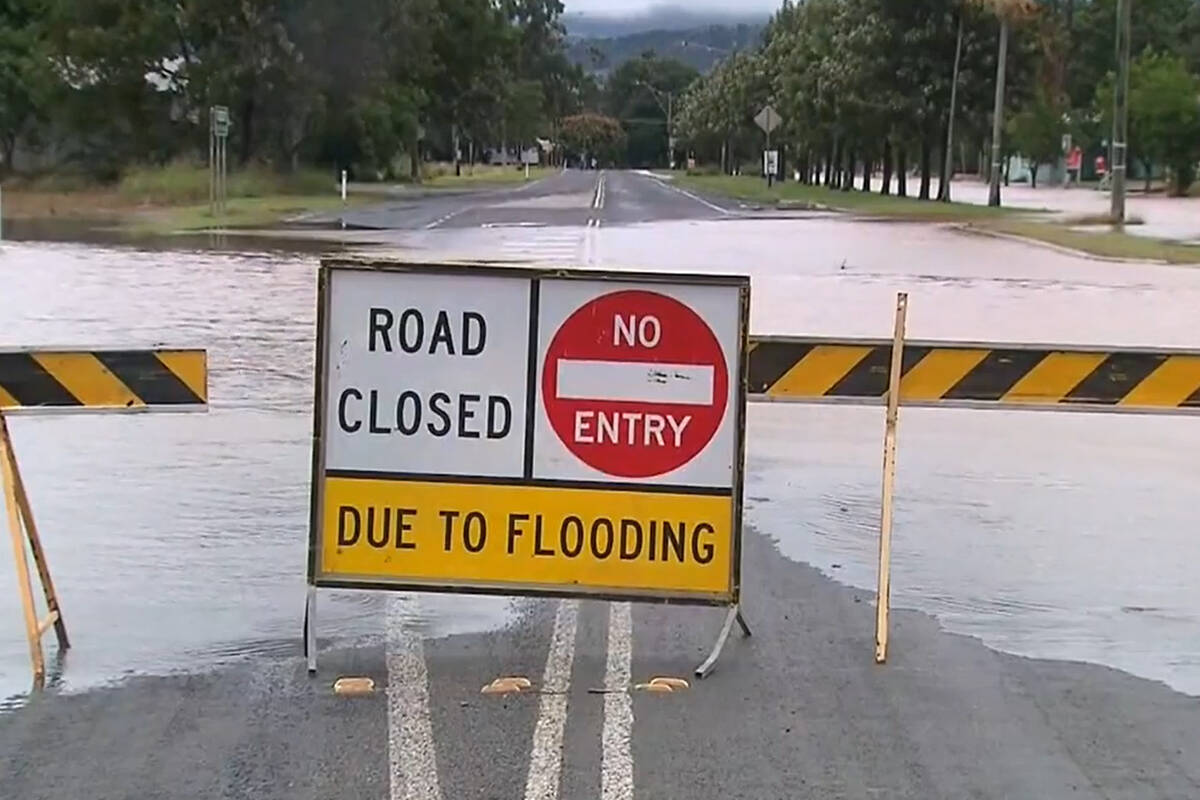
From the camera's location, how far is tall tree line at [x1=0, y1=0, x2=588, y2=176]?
2467 inches

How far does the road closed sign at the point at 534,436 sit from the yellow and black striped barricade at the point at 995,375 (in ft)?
2.06

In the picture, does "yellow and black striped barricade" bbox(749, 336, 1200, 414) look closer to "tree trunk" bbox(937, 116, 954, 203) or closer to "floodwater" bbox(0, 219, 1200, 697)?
"floodwater" bbox(0, 219, 1200, 697)

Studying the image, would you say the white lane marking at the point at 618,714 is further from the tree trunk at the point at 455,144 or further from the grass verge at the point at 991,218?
the tree trunk at the point at 455,144

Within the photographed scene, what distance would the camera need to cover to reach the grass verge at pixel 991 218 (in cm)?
3538

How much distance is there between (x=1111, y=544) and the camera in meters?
9.60

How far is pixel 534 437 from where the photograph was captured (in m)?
6.96

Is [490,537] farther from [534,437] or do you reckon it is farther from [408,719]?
[408,719]

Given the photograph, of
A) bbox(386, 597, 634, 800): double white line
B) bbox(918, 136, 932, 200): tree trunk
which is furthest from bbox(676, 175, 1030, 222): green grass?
bbox(386, 597, 634, 800): double white line

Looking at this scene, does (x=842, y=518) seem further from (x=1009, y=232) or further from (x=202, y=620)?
(x=1009, y=232)

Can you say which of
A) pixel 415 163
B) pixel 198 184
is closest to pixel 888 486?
pixel 198 184

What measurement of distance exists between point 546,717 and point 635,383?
1.34 m

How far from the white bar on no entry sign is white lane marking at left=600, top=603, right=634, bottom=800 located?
1.02 meters

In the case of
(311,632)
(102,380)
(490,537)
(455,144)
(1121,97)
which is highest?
(1121,97)

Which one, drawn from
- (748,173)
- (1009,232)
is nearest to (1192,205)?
(1009,232)
